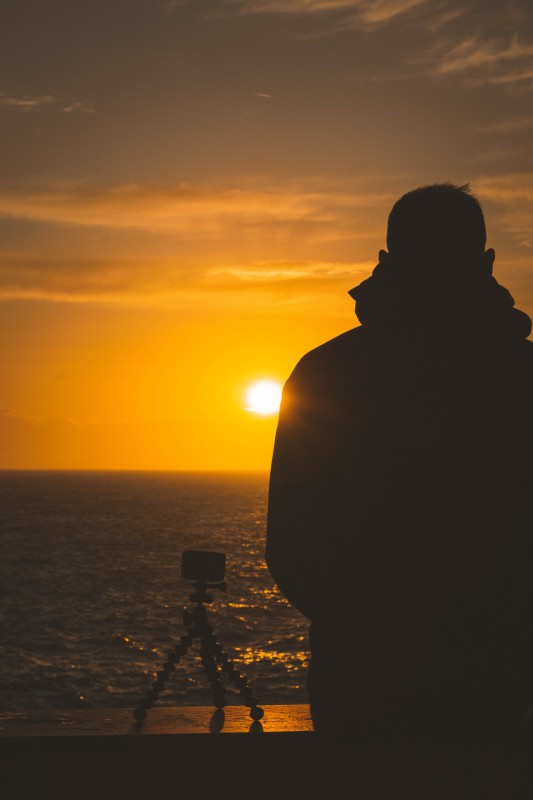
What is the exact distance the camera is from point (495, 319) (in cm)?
200

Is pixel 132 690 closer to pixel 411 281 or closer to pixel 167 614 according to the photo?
pixel 167 614

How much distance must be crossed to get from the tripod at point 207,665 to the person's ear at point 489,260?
4.54ft

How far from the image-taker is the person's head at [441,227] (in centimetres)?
206

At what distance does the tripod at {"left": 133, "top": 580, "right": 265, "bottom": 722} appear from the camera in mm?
2724

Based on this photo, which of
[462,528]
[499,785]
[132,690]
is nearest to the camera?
[499,785]

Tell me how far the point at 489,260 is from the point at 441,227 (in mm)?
129

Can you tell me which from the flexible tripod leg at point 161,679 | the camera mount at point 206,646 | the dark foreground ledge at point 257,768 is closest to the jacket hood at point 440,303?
the dark foreground ledge at point 257,768

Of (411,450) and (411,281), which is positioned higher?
(411,281)

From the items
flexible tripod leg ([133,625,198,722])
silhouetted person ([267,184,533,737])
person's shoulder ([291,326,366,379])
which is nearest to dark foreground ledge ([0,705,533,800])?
silhouetted person ([267,184,533,737])

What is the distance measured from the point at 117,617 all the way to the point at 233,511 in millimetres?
94525

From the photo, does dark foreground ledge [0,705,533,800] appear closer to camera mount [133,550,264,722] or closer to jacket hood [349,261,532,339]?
jacket hood [349,261,532,339]

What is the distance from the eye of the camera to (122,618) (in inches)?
1906

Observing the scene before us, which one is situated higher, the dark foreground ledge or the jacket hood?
the jacket hood

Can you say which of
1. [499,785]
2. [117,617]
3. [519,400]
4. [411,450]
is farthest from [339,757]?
[117,617]
